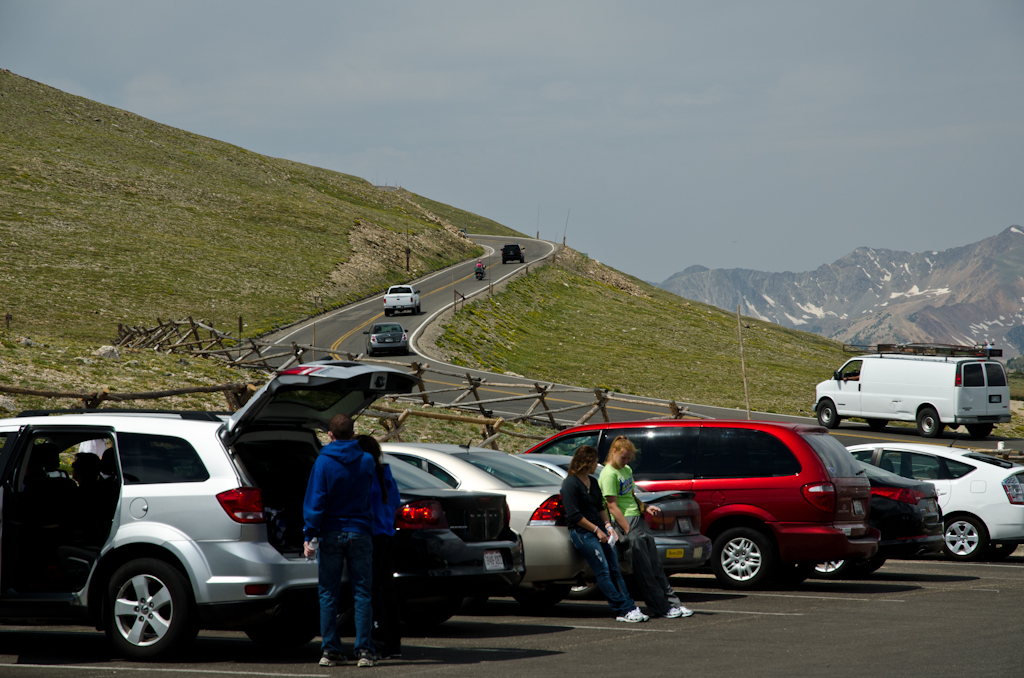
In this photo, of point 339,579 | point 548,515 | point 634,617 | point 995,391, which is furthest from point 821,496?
point 995,391

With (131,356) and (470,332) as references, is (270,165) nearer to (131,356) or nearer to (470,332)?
(470,332)

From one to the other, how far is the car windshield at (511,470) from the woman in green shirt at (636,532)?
0.99m

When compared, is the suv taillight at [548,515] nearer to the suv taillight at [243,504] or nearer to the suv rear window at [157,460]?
Result: the suv taillight at [243,504]

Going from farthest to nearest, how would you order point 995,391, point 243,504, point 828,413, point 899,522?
point 828,413, point 995,391, point 899,522, point 243,504

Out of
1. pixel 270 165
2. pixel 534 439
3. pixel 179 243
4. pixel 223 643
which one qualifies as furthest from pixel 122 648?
pixel 270 165

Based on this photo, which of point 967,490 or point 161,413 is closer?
point 161,413

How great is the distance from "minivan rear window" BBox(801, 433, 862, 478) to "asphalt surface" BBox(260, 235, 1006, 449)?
14.4m

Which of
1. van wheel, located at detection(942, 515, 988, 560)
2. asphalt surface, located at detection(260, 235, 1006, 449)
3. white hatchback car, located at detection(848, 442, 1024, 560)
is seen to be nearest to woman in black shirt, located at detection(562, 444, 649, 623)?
white hatchback car, located at detection(848, 442, 1024, 560)

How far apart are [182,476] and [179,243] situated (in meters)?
66.1

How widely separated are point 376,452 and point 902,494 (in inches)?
321

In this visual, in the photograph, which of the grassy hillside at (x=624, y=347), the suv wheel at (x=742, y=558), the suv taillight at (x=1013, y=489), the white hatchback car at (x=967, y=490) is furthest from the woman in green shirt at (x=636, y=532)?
the grassy hillside at (x=624, y=347)

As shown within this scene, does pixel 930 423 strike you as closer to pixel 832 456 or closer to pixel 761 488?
pixel 832 456

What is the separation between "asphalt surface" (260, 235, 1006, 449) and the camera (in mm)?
31984

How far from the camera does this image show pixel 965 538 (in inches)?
559
